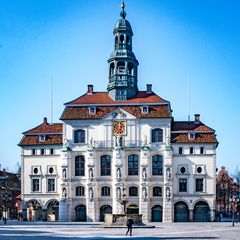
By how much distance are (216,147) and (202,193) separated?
691 centimetres

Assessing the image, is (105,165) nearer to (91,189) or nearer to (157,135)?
(91,189)

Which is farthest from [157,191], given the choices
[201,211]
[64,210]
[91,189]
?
[64,210]

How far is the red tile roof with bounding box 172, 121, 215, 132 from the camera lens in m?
87.0

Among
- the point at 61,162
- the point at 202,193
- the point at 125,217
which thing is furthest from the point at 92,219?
the point at 125,217

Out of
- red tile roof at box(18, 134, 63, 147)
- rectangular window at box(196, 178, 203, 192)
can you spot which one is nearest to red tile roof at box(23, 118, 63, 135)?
red tile roof at box(18, 134, 63, 147)

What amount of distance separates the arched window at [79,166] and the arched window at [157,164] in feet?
33.4

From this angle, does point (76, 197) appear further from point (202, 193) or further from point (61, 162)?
point (202, 193)

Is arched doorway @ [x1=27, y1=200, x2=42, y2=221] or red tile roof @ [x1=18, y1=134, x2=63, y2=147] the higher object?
red tile roof @ [x1=18, y1=134, x2=63, y2=147]

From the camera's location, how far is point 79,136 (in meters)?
88.0

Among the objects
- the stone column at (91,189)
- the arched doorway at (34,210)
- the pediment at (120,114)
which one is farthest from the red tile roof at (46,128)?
the arched doorway at (34,210)

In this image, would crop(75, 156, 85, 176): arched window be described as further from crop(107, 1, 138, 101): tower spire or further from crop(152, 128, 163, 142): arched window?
crop(152, 128, 163, 142): arched window

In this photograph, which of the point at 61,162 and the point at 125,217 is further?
the point at 61,162

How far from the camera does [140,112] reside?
8725 centimetres

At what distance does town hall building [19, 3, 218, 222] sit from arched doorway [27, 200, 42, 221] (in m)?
0.15
